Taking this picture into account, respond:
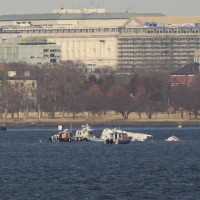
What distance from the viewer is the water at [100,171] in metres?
80.8

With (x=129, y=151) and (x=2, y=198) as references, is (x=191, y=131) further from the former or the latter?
(x=2, y=198)

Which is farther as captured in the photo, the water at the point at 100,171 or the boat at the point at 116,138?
the boat at the point at 116,138

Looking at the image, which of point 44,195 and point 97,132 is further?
point 97,132

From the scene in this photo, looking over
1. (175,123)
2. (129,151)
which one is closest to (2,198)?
(129,151)

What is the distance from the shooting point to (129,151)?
399ft

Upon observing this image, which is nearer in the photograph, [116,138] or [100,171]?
[100,171]

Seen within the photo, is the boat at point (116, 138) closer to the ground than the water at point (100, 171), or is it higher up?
higher up

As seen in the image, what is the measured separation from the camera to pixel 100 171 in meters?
95.1

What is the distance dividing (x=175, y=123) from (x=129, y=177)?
104331 millimetres

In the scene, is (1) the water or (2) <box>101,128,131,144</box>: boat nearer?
(1) the water

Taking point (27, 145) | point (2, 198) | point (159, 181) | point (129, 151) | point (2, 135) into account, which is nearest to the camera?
point (2, 198)

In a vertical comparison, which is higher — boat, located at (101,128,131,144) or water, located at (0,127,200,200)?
boat, located at (101,128,131,144)

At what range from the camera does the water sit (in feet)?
265

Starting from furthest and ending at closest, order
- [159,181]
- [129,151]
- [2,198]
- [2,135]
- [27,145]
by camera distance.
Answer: [2,135]
[27,145]
[129,151]
[159,181]
[2,198]
